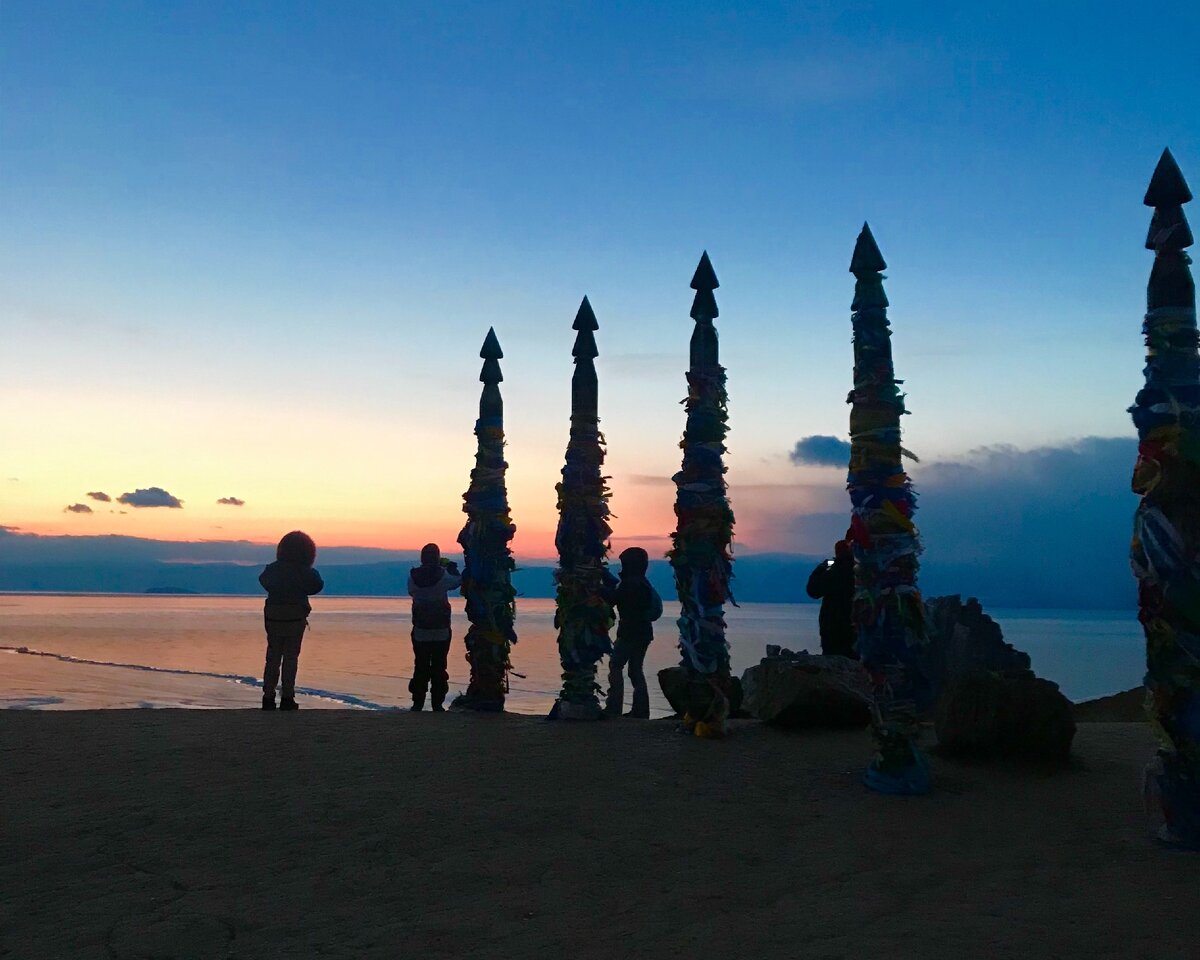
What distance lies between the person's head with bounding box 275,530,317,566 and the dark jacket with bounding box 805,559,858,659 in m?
7.18

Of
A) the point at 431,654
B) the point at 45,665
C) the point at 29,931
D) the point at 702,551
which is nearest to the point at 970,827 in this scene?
the point at 702,551

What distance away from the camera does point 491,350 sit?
14250 mm

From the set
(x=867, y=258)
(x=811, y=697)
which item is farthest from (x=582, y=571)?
(x=867, y=258)

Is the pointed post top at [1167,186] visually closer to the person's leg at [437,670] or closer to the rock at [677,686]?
the rock at [677,686]

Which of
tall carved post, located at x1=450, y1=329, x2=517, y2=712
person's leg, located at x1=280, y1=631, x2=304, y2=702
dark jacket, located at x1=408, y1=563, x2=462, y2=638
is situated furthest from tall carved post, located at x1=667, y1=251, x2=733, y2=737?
person's leg, located at x1=280, y1=631, x2=304, y2=702

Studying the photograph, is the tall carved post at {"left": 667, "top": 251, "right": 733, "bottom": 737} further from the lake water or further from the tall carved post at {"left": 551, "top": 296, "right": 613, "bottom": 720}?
the lake water

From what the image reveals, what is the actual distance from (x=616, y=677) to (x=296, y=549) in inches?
194

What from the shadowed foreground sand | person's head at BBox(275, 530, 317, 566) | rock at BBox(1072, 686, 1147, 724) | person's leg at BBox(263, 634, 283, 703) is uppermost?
person's head at BBox(275, 530, 317, 566)

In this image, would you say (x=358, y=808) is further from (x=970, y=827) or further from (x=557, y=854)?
(x=970, y=827)

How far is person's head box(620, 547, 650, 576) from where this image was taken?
1284 centimetres

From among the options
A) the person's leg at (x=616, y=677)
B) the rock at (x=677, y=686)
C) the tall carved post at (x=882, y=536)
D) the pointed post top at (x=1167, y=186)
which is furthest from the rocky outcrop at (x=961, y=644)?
the pointed post top at (x=1167, y=186)

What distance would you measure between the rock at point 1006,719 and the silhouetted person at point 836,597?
392 cm

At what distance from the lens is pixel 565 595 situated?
41.6 ft

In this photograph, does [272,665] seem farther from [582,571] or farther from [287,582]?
[582,571]
